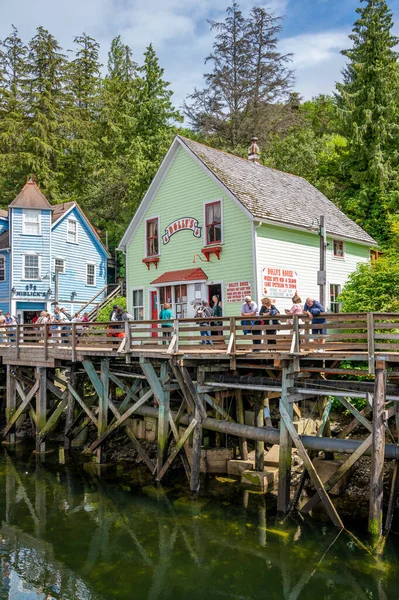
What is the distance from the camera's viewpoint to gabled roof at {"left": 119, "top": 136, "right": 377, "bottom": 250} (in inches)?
736

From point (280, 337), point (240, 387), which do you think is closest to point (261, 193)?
point (280, 337)

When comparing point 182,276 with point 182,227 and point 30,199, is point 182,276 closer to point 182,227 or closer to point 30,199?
point 182,227

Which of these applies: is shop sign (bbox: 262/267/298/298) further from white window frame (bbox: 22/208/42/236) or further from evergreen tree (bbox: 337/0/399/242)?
Answer: white window frame (bbox: 22/208/42/236)

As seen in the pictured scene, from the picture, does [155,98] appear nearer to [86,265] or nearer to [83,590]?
[86,265]

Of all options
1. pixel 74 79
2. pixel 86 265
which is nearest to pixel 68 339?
pixel 86 265

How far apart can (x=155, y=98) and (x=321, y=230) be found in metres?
22.3

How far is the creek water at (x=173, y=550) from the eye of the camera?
8.60 meters

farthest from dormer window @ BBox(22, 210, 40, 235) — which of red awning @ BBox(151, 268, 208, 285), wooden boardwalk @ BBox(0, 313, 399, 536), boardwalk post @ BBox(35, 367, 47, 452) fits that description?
boardwalk post @ BBox(35, 367, 47, 452)

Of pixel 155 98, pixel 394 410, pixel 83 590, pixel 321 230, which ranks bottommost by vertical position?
pixel 83 590

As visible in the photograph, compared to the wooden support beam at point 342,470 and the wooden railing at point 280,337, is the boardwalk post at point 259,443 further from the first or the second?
the wooden support beam at point 342,470

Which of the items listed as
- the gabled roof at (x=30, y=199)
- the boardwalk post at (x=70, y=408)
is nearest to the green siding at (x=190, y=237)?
the boardwalk post at (x=70, y=408)

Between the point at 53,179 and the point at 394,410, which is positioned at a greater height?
the point at 53,179

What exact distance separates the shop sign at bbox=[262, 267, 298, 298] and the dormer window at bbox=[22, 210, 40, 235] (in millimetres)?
18917

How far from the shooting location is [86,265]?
35.6 m
